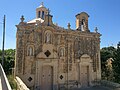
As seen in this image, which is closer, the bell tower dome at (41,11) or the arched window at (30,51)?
the arched window at (30,51)

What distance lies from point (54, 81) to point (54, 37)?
468 centimetres

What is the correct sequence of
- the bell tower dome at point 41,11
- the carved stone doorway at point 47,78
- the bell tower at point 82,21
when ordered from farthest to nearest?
the bell tower dome at point 41,11
the bell tower at point 82,21
the carved stone doorway at point 47,78

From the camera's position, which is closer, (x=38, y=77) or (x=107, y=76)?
(x=38, y=77)

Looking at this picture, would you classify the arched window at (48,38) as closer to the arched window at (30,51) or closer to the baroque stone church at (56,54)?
the baroque stone church at (56,54)

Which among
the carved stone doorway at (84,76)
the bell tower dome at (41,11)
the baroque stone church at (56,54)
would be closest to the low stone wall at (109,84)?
the baroque stone church at (56,54)

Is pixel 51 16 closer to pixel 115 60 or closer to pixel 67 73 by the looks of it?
pixel 67 73

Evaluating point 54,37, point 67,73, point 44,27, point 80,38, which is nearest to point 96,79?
point 67,73

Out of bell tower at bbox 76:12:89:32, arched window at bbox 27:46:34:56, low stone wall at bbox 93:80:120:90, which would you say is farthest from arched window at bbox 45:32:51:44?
low stone wall at bbox 93:80:120:90

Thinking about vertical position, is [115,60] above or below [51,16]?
below

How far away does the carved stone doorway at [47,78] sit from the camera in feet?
53.6

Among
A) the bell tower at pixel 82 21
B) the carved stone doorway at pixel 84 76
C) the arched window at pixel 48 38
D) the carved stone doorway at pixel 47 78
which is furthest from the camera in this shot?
the bell tower at pixel 82 21

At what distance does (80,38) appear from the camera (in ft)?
61.6

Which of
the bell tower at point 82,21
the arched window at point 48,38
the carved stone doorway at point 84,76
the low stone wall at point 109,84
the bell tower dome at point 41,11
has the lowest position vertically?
the low stone wall at point 109,84

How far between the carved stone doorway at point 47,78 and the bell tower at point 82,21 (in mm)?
6295
